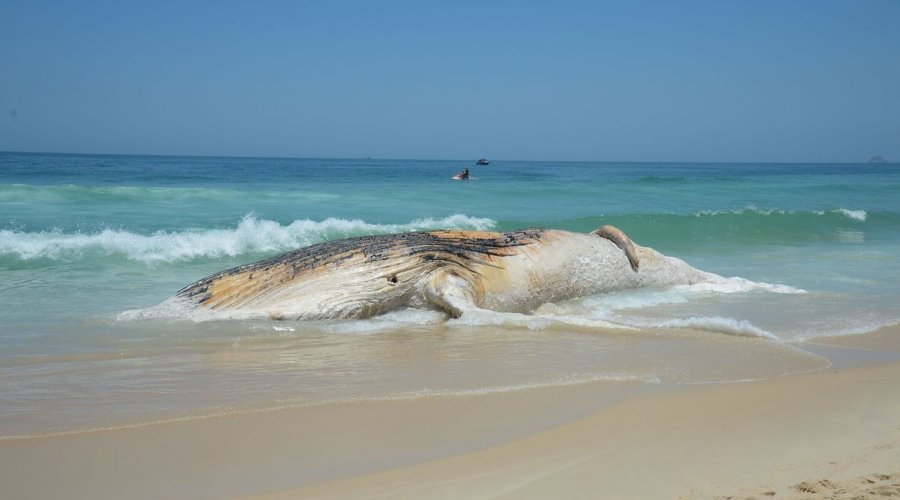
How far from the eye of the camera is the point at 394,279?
683 cm

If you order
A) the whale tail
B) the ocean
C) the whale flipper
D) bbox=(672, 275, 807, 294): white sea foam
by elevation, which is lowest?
the ocean

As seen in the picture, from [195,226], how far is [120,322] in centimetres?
1060

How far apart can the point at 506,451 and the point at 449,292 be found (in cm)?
318

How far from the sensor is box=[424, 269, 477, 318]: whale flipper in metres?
6.78

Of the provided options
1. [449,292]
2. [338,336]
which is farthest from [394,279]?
[338,336]

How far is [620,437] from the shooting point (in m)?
3.95

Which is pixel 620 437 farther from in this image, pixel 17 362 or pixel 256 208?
pixel 256 208

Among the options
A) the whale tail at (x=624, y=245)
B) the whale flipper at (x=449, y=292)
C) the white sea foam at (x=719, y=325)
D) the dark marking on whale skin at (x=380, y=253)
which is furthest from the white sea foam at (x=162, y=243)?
the white sea foam at (x=719, y=325)

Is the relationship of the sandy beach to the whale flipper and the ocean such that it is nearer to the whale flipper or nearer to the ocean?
the ocean

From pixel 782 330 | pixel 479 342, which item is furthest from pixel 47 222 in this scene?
pixel 782 330

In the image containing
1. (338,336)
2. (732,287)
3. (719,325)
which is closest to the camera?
(338,336)

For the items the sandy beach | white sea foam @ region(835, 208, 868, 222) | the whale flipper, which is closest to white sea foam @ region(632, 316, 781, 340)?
the whale flipper

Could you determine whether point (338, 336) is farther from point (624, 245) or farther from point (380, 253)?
point (624, 245)

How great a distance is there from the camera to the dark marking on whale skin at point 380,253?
6820mm
